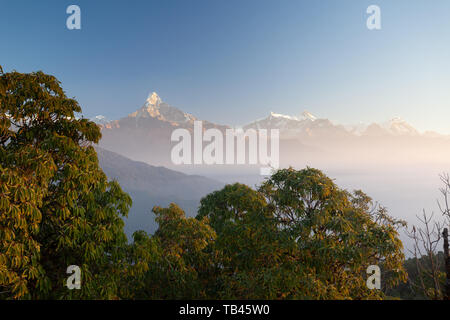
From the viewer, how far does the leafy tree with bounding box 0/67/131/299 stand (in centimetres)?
450

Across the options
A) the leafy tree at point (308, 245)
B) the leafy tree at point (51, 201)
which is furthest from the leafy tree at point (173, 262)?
the leafy tree at point (308, 245)

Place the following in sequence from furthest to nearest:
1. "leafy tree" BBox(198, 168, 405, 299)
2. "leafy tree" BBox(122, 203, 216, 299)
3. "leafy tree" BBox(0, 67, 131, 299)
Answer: "leafy tree" BBox(122, 203, 216, 299) → "leafy tree" BBox(198, 168, 405, 299) → "leafy tree" BBox(0, 67, 131, 299)

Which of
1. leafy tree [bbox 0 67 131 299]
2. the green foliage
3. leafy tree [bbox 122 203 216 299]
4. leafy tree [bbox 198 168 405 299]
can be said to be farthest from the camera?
leafy tree [bbox 122 203 216 299]

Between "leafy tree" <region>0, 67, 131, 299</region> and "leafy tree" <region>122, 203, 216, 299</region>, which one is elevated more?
"leafy tree" <region>0, 67, 131, 299</region>

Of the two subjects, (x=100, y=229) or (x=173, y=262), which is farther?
(x=173, y=262)

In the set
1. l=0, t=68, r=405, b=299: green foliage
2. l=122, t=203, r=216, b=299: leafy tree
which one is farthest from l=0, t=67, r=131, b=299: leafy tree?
l=122, t=203, r=216, b=299: leafy tree

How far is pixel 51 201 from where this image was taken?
17.4ft

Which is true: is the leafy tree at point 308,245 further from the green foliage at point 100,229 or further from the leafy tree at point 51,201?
the leafy tree at point 51,201

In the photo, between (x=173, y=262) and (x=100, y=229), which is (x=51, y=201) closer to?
(x=100, y=229)

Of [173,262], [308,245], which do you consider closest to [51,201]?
[173,262]

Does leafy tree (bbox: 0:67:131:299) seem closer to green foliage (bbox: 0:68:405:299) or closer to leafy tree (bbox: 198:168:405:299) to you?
green foliage (bbox: 0:68:405:299)

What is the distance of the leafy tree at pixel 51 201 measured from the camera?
450 cm
